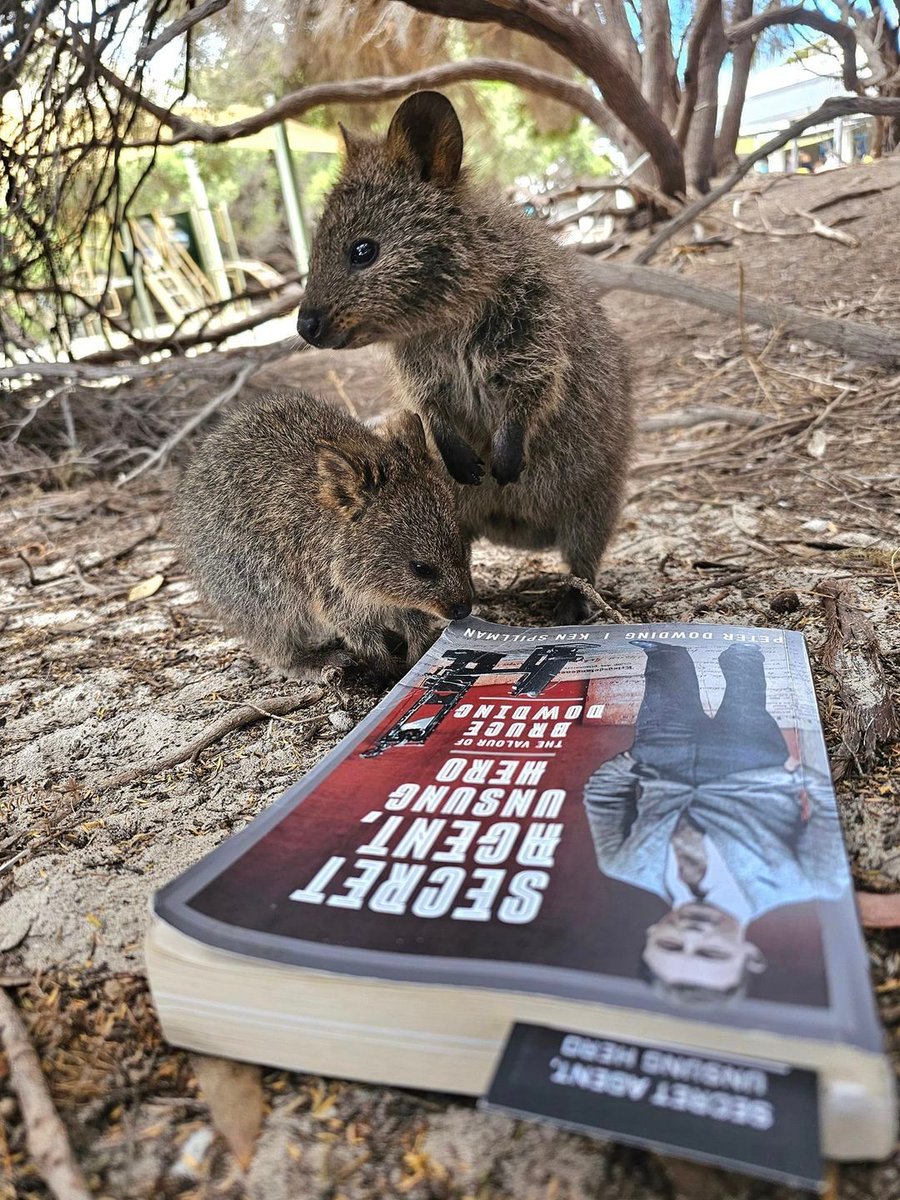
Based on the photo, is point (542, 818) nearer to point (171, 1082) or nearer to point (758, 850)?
point (758, 850)

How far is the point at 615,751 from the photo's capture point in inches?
52.9

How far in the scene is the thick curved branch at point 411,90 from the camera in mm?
3975

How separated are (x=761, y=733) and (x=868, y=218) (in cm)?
447

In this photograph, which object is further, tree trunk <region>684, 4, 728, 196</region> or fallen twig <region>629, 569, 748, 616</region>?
tree trunk <region>684, 4, 728, 196</region>

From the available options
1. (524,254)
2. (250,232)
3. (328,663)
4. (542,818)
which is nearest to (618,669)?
(542,818)

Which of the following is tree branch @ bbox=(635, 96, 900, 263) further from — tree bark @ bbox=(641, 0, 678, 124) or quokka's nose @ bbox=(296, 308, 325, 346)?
quokka's nose @ bbox=(296, 308, 325, 346)

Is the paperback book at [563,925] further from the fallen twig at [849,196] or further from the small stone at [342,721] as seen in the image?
the fallen twig at [849,196]

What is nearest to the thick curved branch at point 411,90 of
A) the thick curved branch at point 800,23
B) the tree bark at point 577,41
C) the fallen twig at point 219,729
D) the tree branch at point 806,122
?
the tree bark at point 577,41

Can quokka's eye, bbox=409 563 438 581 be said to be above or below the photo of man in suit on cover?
above

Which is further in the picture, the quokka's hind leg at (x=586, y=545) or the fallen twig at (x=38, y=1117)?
the quokka's hind leg at (x=586, y=545)

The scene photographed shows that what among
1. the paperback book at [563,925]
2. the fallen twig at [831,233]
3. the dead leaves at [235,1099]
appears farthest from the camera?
the fallen twig at [831,233]

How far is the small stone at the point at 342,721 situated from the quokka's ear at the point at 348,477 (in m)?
0.52

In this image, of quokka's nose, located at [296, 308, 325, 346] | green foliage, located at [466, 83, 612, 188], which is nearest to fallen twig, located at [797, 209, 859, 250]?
green foliage, located at [466, 83, 612, 188]

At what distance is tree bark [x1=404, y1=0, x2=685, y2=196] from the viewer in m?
3.43
